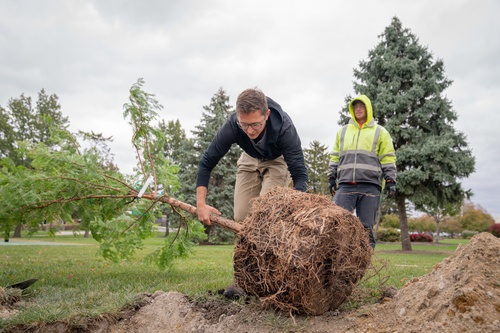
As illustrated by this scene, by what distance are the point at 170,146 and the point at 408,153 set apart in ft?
83.5

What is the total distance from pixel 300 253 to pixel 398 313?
0.94 meters

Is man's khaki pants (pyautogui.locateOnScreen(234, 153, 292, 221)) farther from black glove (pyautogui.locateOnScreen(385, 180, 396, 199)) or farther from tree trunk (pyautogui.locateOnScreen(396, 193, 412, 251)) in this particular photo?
tree trunk (pyautogui.locateOnScreen(396, 193, 412, 251))

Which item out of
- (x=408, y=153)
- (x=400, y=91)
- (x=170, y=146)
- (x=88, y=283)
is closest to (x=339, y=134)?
(x=88, y=283)

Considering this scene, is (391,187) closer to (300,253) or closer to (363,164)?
(363,164)

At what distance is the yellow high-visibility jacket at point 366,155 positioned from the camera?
219 inches

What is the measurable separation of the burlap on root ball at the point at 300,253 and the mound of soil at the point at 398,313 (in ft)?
0.63

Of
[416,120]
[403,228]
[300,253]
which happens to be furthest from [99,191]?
[416,120]

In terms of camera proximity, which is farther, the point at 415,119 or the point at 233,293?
the point at 415,119

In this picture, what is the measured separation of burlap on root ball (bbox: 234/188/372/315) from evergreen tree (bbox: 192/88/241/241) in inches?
763

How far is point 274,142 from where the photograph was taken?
4180mm

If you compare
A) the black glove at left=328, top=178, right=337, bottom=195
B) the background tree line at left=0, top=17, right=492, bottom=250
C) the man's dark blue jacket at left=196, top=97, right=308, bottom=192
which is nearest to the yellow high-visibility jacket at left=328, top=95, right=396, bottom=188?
the black glove at left=328, top=178, right=337, bottom=195

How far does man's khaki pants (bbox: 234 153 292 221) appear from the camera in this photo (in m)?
4.64

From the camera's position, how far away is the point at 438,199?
1827 cm

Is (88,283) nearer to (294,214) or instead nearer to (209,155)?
(209,155)
